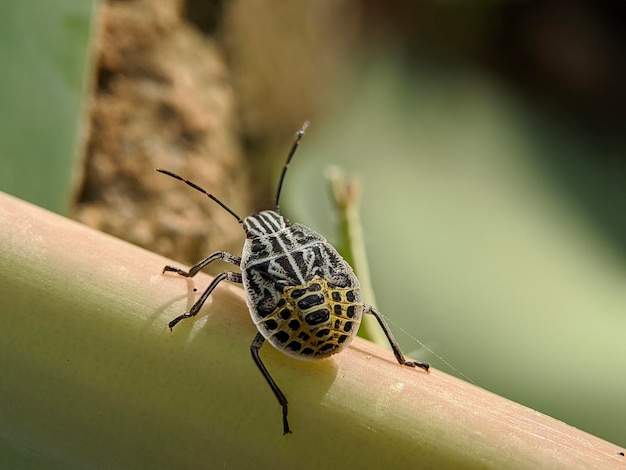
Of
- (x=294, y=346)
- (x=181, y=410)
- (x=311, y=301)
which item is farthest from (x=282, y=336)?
(x=181, y=410)

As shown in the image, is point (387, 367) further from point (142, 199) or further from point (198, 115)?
A: point (198, 115)

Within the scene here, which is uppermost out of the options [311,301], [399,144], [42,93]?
[311,301]

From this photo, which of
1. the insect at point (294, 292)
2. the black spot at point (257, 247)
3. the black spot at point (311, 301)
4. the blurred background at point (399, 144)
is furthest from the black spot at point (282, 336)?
the blurred background at point (399, 144)

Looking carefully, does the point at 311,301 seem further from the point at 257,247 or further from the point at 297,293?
the point at 257,247

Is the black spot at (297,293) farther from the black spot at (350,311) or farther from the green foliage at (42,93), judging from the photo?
the green foliage at (42,93)

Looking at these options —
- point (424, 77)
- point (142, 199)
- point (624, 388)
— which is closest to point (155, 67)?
point (142, 199)

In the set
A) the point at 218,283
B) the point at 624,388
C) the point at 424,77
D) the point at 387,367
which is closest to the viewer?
the point at 387,367

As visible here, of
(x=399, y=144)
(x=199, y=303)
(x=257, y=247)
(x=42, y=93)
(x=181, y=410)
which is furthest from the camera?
(x=399, y=144)
